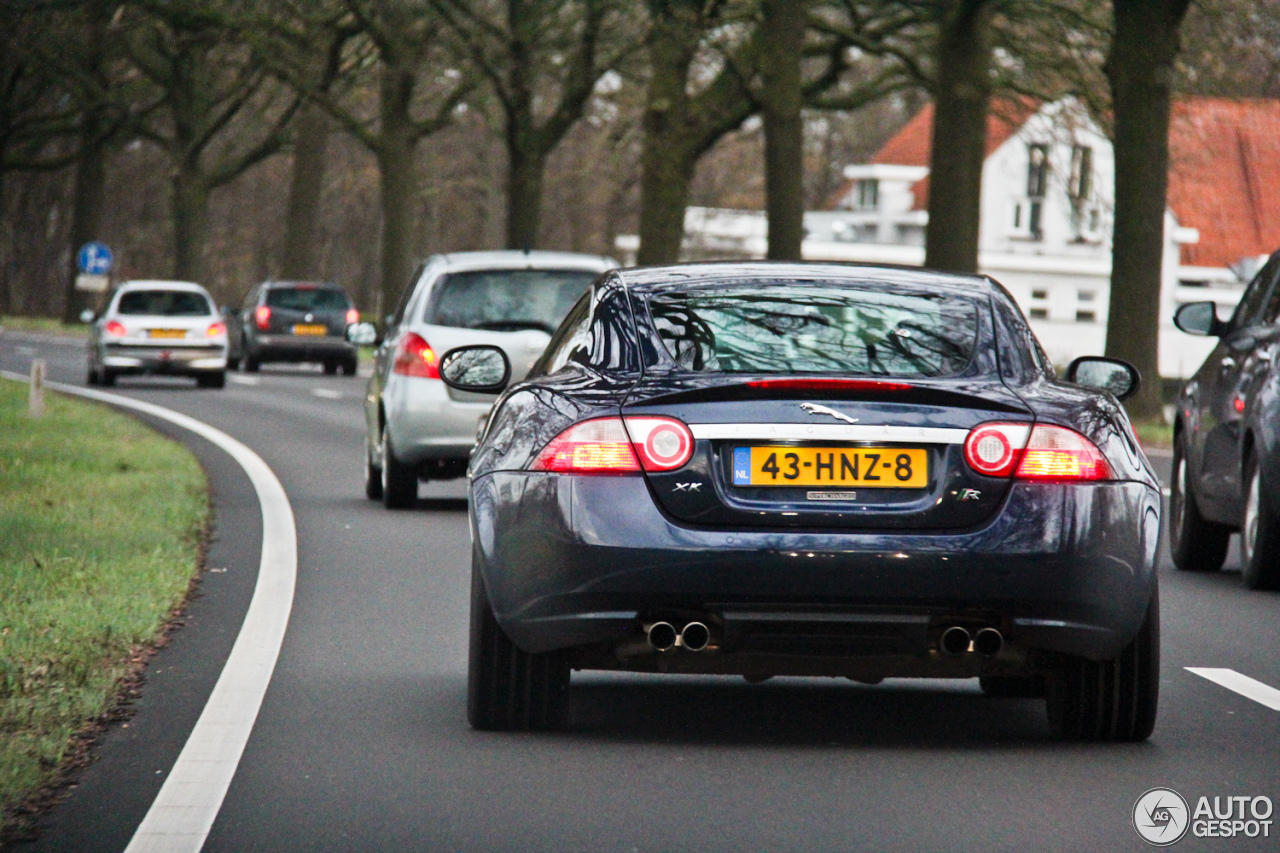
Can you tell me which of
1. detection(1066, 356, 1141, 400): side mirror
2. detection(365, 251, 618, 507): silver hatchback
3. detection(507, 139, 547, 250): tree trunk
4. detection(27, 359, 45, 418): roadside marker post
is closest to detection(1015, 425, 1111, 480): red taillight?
detection(1066, 356, 1141, 400): side mirror

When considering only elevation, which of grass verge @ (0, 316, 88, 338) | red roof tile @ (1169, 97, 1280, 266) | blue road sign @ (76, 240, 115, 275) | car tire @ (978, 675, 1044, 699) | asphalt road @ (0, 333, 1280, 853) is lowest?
grass verge @ (0, 316, 88, 338)

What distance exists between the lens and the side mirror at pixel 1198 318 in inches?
472

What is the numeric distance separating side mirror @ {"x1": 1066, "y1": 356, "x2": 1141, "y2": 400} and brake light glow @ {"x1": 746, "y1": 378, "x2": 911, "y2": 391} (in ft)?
5.33

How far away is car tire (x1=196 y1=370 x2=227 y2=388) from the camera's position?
3428 cm

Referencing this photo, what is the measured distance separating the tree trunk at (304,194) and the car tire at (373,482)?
3831 cm

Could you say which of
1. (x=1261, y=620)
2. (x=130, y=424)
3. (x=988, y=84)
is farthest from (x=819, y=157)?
(x=1261, y=620)

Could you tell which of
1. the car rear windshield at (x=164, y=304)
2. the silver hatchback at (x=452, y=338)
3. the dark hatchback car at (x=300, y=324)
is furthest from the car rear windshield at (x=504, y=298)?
the dark hatchback car at (x=300, y=324)

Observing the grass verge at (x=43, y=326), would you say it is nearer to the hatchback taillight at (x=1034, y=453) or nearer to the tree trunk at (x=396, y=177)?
the tree trunk at (x=396, y=177)

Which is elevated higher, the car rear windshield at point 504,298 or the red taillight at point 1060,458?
the car rear windshield at point 504,298

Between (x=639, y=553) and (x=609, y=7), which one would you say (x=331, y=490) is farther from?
(x=609, y=7)

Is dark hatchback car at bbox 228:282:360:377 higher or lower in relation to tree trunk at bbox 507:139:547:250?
lower

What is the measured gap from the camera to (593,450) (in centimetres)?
645

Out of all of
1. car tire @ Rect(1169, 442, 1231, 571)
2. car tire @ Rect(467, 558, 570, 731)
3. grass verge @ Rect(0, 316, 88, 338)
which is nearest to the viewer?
car tire @ Rect(467, 558, 570, 731)

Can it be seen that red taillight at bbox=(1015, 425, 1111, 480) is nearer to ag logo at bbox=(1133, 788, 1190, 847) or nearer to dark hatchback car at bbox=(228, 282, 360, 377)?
ag logo at bbox=(1133, 788, 1190, 847)
